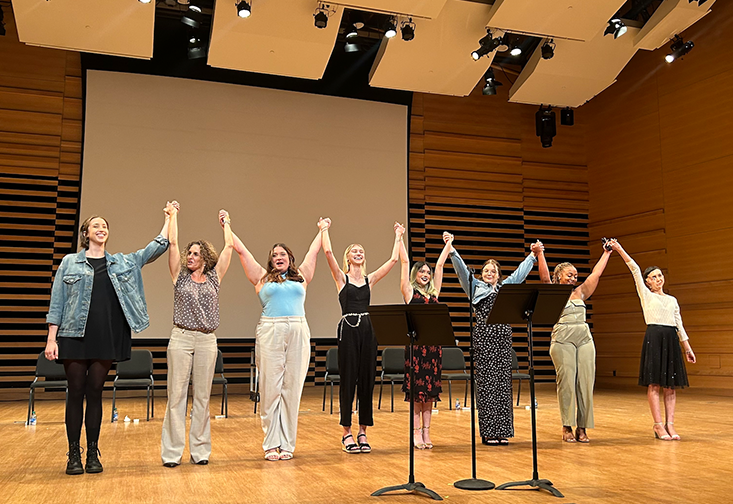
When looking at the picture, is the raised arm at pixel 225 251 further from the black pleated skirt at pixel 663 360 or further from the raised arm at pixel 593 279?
the black pleated skirt at pixel 663 360

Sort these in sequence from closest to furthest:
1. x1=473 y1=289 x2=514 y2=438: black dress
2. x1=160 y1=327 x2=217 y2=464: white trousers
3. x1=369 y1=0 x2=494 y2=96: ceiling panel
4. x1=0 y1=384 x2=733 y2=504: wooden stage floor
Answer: x1=0 y1=384 x2=733 y2=504: wooden stage floor, x1=160 y1=327 x2=217 y2=464: white trousers, x1=473 y1=289 x2=514 y2=438: black dress, x1=369 y1=0 x2=494 y2=96: ceiling panel

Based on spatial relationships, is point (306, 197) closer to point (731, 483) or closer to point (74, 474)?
point (74, 474)

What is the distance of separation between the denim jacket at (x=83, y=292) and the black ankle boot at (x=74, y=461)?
25.1 inches

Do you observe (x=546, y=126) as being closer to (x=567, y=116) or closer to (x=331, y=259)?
(x=567, y=116)

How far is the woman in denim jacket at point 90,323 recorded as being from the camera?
3527 mm

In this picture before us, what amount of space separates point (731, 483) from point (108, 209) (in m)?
7.68

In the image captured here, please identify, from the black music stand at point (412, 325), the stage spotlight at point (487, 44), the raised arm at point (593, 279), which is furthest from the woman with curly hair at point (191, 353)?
the stage spotlight at point (487, 44)

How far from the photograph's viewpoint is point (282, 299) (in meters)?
4.09

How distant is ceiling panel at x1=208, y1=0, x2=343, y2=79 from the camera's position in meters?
7.29

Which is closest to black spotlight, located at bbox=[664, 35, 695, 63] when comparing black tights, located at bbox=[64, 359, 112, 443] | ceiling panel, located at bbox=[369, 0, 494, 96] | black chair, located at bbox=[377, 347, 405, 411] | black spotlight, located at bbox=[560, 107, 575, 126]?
black spotlight, located at bbox=[560, 107, 575, 126]

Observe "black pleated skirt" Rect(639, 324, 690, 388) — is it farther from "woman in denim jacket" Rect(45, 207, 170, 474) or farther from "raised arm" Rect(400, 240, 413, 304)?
"woman in denim jacket" Rect(45, 207, 170, 474)

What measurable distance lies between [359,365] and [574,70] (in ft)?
21.4

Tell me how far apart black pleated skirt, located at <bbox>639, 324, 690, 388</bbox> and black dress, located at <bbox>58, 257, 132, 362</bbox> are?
3845 mm

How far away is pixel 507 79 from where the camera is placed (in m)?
11.3
